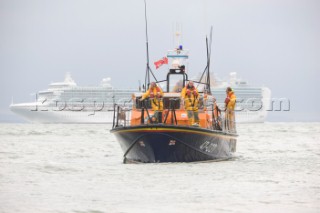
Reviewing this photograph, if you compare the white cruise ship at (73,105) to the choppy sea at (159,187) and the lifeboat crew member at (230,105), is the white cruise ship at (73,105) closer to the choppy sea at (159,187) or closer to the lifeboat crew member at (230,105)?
the lifeboat crew member at (230,105)

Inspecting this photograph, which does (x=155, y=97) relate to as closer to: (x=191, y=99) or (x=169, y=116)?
(x=169, y=116)

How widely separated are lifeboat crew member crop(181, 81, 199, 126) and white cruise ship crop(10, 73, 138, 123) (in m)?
90.8

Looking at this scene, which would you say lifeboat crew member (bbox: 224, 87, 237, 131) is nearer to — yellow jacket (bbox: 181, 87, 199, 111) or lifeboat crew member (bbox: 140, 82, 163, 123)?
yellow jacket (bbox: 181, 87, 199, 111)

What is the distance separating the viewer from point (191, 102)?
72.9 ft

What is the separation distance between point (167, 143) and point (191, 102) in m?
2.07

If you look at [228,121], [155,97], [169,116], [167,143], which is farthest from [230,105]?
[167,143]

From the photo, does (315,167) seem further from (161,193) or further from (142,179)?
(161,193)

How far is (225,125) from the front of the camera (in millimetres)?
24547

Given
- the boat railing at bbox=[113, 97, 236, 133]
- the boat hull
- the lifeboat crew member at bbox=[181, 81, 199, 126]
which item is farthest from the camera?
the lifeboat crew member at bbox=[181, 81, 199, 126]

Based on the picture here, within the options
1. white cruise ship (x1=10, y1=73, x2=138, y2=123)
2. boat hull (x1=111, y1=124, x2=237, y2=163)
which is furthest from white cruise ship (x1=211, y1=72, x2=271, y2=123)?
boat hull (x1=111, y1=124, x2=237, y2=163)

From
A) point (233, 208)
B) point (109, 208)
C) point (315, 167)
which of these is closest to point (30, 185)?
point (109, 208)

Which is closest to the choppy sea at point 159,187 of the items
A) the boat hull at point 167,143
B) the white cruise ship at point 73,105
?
the boat hull at point 167,143

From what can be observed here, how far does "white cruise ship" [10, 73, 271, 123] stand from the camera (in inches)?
4638

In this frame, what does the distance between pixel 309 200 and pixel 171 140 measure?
6467 millimetres
